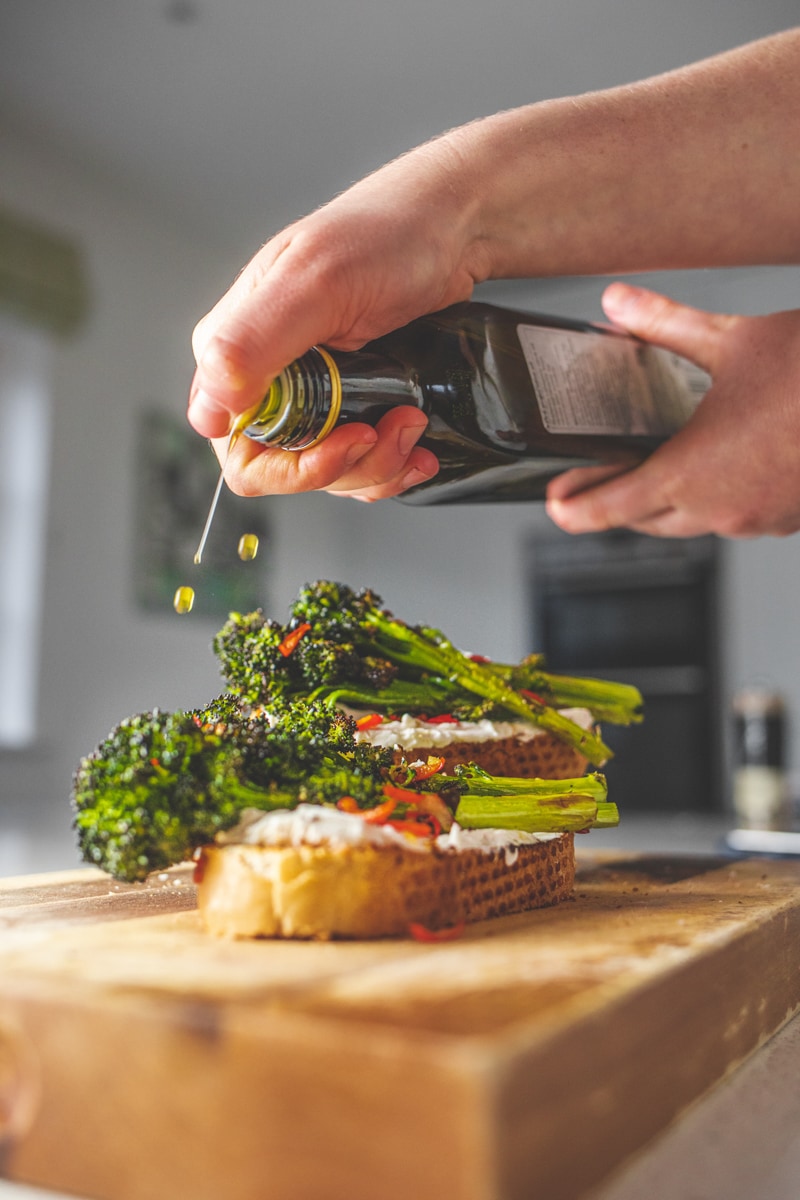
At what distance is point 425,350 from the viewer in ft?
4.00

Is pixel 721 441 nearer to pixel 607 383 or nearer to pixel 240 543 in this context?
pixel 607 383

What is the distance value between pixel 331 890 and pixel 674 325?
1040mm

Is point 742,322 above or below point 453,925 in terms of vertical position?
above

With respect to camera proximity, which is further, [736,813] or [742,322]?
[736,813]

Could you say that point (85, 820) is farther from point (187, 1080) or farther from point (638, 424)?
point (638, 424)

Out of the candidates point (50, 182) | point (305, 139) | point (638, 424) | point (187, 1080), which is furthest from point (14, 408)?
point (187, 1080)

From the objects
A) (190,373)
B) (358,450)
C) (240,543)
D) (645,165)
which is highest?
(190,373)

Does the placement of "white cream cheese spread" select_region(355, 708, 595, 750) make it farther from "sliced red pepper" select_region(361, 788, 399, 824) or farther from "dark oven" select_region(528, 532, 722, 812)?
"dark oven" select_region(528, 532, 722, 812)

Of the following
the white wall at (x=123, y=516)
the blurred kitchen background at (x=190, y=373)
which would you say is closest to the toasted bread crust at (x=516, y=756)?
the blurred kitchen background at (x=190, y=373)

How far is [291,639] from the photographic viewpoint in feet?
4.20

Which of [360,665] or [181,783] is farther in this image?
[360,665]

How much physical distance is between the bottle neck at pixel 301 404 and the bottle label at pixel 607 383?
0.39m

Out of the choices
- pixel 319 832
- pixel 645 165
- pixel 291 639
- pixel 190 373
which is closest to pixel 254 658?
pixel 291 639

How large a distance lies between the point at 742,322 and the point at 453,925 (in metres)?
1.01
